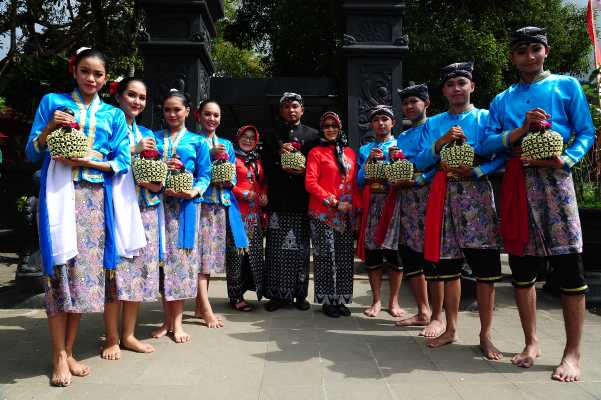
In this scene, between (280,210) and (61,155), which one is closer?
(61,155)

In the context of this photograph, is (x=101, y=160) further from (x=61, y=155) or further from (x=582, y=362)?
(x=582, y=362)

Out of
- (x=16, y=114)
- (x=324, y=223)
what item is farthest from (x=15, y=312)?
(x=324, y=223)

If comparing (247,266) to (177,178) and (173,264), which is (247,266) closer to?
(173,264)

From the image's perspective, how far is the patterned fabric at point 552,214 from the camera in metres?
2.85

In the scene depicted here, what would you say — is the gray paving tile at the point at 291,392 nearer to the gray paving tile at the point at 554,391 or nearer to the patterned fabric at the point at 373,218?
the gray paving tile at the point at 554,391

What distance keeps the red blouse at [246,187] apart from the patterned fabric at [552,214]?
2427mm

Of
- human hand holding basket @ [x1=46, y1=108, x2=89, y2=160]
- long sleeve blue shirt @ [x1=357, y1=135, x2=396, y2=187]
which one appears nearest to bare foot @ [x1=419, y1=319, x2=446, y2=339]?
long sleeve blue shirt @ [x1=357, y1=135, x2=396, y2=187]

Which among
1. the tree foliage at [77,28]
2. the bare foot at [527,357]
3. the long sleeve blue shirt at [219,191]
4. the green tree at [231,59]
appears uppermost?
→ the green tree at [231,59]

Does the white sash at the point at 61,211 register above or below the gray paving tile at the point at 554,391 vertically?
above

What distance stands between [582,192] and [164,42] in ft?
17.9

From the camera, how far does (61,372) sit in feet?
9.10

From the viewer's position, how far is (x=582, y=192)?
6.08 m

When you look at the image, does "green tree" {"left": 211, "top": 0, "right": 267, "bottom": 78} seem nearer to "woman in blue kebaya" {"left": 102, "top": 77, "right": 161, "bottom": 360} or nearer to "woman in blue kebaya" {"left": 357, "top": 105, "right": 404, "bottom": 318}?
"woman in blue kebaya" {"left": 357, "top": 105, "right": 404, "bottom": 318}

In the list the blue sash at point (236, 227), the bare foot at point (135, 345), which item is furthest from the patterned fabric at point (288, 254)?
the bare foot at point (135, 345)
